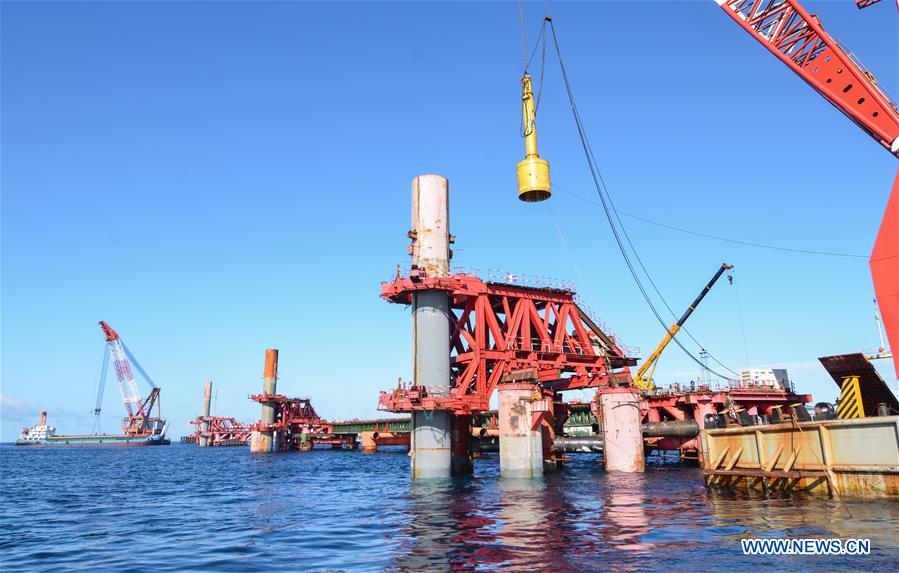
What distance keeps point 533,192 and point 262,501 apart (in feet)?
84.0

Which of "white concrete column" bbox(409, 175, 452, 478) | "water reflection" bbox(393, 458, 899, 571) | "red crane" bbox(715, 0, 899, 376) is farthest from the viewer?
"white concrete column" bbox(409, 175, 452, 478)

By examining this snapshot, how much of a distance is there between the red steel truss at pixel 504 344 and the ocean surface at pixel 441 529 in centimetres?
735

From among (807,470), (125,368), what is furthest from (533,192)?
(125,368)

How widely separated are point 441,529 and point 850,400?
66.2 feet

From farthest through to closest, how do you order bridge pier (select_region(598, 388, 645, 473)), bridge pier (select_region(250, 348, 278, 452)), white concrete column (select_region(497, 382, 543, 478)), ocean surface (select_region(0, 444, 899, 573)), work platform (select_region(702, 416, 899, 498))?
bridge pier (select_region(250, 348, 278, 452)) → bridge pier (select_region(598, 388, 645, 473)) → white concrete column (select_region(497, 382, 543, 478)) → work platform (select_region(702, 416, 899, 498)) → ocean surface (select_region(0, 444, 899, 573))

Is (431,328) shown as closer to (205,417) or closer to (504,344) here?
(504,344)

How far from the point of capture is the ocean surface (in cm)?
1587

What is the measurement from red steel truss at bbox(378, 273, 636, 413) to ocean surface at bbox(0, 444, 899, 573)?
24.1ft

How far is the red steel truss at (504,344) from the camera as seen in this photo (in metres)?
41.2

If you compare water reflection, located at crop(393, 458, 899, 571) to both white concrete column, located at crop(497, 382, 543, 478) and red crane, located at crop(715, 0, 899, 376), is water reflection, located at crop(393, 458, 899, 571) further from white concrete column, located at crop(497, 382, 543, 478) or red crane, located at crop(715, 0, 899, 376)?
red crane, located at crop(715, 0, 899, 376)

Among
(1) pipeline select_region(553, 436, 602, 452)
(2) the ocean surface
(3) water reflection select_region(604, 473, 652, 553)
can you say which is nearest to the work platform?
(2) the ocean surface

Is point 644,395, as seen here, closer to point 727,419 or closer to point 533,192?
point 727,419

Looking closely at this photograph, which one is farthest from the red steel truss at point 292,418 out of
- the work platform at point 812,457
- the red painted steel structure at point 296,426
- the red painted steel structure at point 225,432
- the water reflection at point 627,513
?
the work platform at point 812,457

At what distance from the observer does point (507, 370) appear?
45.3 m
